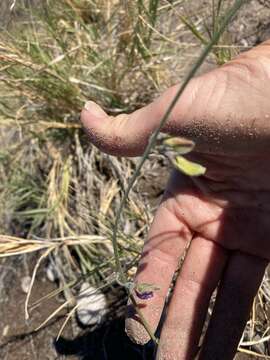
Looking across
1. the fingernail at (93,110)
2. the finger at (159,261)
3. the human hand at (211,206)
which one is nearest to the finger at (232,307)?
the human hand at (211,206)

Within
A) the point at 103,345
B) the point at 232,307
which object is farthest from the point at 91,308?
the point at 232,307

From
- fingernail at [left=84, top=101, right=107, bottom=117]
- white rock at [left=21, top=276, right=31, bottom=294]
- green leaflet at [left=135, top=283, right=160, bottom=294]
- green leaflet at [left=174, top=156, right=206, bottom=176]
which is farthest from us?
white rock at [left=21, top=276, right=31, bottom=294]

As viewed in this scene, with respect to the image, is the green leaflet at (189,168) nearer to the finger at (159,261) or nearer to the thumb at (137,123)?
the thumb at (137,123)

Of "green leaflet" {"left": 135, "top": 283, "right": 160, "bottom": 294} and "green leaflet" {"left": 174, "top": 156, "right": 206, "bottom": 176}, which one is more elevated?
"green leaflet" {"left": 174, "top": 156, "right": 206, "bottom": 176}

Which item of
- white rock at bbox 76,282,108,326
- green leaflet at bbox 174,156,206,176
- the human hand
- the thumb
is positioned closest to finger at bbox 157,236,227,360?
the human hand

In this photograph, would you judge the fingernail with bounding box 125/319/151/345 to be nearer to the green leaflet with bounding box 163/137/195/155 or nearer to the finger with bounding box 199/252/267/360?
the finger with bounding box 199/252/267/360

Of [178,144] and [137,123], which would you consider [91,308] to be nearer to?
[137,123]

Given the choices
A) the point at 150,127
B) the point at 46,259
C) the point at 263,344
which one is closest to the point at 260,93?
the point at 150,127

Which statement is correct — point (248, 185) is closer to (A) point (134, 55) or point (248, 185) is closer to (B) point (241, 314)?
(B) point (241, 314)
